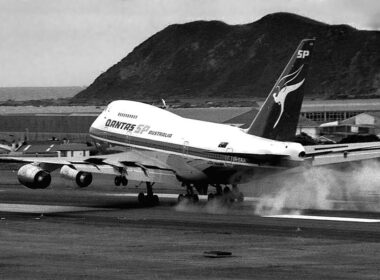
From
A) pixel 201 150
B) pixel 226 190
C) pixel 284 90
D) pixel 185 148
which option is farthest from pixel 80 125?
pixel 284 90

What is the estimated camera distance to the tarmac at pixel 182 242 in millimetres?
34688

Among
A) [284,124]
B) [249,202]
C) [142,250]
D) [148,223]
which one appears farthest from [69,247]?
[249,202]

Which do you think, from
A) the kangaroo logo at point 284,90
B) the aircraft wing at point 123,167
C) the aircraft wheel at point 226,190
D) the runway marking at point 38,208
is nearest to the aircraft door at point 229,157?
the kangaroo logo at point 284,90

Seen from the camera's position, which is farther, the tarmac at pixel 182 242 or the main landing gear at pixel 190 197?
the main landing gear at pixel 190 197

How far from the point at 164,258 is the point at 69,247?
4.98 metres

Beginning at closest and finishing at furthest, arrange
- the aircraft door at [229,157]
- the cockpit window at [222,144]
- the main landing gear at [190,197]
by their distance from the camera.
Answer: the aircraft door at [229,157] < the cockpit window at [222,144] < the main landing gear at [190,197]

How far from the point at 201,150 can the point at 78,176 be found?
744 cm

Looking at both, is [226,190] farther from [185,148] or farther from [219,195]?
[185,148]

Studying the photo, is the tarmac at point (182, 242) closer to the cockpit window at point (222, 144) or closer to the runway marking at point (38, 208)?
the runway marking at point (38, 208)

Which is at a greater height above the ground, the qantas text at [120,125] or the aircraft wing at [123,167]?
the qantas text at [120,125]

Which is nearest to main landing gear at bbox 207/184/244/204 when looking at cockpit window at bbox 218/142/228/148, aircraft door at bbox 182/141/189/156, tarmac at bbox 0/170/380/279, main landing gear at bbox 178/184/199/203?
tarmac at bbox 0/170/380/279

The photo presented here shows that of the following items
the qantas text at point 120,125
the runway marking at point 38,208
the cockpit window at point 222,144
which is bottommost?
the runway marking at point 38,208

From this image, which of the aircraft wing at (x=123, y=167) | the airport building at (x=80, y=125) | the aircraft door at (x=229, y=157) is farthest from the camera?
the airport building at (x=80, y=125)

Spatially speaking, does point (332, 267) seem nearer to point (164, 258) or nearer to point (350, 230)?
point (164, 258)
